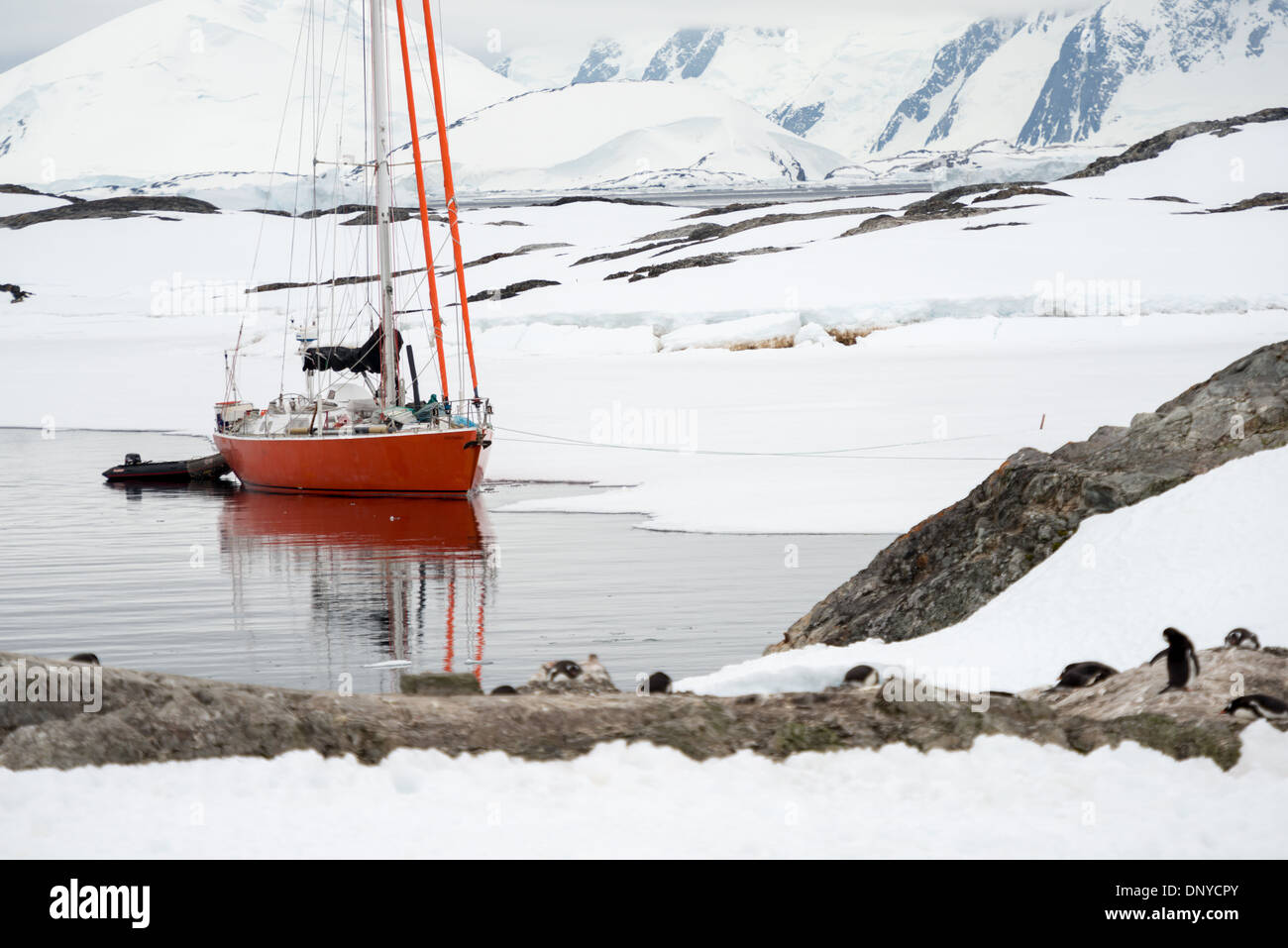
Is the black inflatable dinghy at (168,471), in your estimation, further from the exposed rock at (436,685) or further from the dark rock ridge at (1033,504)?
the exposed rock at (436,685)

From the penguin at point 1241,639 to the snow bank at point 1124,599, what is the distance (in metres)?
0.47

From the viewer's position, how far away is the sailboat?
1143 inches

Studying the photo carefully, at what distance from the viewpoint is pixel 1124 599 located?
10844 millimetres

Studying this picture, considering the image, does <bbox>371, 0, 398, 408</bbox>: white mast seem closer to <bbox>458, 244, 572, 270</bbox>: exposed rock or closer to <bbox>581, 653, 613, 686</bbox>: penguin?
<bbox>581, 653, 613, 686</bbox>: penguin

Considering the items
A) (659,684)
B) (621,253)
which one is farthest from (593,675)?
(621,253)

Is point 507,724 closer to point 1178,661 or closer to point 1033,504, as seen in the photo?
point 1178,661

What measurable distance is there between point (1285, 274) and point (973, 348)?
30.4 feet

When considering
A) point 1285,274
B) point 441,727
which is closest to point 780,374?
point 1285,274

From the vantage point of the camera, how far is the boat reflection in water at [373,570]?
52.0ft

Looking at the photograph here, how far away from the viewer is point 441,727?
25.6ft

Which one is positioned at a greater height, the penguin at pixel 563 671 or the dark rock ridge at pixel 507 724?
the penguin at pixel 563 671

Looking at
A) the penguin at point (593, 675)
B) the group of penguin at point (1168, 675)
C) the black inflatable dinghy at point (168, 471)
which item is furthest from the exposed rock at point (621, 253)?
the group of penguin at point (1168, 675)

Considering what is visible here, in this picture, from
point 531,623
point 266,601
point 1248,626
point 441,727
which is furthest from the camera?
point 266,601
